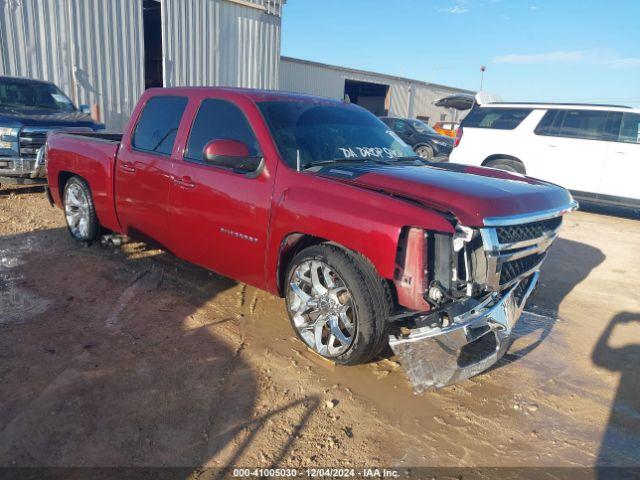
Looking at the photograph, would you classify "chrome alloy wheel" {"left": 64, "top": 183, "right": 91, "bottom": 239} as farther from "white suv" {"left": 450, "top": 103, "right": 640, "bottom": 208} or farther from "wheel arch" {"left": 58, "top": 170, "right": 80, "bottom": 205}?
"white suv" {"left": 450, "top": 103, "right": 640, "bottom": 208}

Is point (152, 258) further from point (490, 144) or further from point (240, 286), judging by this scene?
point (490, 144)

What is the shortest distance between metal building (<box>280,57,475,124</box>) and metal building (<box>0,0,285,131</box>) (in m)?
6.76

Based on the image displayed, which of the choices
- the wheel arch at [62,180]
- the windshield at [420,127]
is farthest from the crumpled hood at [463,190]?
the windshield at [420,127]

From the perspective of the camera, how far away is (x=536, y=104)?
9297mm

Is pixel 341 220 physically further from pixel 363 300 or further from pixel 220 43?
pixel 220 43

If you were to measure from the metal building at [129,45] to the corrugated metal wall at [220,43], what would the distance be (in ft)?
0.09

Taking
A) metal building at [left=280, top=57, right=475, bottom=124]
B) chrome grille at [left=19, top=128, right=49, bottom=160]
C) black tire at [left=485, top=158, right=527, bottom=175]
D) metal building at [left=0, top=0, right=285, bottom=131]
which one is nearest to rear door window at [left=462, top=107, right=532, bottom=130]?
black tire at [left=485, top=158, right=527, bottom=175]

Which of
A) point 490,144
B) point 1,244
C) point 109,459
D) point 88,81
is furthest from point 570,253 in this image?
point 88,81

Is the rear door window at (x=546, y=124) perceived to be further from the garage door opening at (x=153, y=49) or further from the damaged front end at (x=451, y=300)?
the garage door opening at (x=153, y=49)

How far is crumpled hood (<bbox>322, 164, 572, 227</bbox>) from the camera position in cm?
283

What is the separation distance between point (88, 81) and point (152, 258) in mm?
9763

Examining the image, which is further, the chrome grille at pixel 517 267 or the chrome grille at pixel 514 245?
the chrome grille at pixel 517 267

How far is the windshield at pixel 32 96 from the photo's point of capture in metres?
8.84

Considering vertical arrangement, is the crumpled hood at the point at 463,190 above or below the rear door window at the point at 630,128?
below
